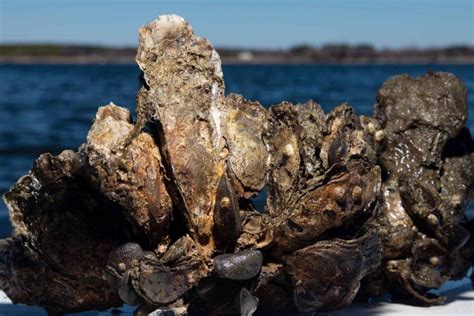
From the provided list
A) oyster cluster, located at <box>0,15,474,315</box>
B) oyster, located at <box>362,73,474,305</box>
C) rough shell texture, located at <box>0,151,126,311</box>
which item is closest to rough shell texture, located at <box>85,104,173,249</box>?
oyster cluster, located at <box>0,15,474,315</box>

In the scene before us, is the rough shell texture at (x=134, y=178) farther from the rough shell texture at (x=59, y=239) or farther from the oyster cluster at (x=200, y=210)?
the rough shell texture at (x=59, y=239)

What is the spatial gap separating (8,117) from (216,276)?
66.2 ft

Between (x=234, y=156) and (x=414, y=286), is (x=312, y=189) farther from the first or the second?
(x=414, y=286)

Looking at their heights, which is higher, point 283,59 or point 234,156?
point 234,156

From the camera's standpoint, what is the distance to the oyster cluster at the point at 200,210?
3.29 m

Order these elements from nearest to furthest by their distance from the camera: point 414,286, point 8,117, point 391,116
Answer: point 414,286
point 391,116
point 8,117

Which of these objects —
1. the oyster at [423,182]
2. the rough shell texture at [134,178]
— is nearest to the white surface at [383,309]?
the oyster at [423,182]

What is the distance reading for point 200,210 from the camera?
132 inches

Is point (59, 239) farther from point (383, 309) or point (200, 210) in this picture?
point (383, 309)

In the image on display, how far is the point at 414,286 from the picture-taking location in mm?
4043

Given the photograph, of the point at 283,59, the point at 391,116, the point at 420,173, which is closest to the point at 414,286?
the point at 420,173

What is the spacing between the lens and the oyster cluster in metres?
3.29

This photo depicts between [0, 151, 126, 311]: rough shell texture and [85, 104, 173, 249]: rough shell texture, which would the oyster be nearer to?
[85, 104, 173, 249]: rough shell texture

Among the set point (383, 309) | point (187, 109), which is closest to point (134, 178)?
point (187, 109)
